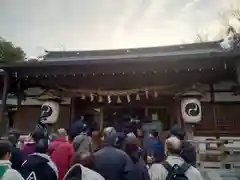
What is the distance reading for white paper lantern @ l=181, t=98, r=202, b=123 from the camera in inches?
327

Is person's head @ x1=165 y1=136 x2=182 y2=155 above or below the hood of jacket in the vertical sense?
above

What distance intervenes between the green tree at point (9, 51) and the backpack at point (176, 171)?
22.3 m

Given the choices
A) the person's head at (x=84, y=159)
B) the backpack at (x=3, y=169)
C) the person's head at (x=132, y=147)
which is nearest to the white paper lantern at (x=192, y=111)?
the person's head at (x=132, y=147)

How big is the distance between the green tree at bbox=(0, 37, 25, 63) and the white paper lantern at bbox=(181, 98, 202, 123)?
60.3 feet

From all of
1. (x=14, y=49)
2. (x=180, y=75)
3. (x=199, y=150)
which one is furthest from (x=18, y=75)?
(x=14, y=49)

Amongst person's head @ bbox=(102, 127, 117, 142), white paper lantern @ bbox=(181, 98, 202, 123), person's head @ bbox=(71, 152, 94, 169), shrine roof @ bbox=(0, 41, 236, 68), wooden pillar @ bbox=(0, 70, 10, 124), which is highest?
shrine roof @ bbox=(0, 41, 236, 68)

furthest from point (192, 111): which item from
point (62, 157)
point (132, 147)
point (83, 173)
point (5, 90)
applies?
point (83, 173)

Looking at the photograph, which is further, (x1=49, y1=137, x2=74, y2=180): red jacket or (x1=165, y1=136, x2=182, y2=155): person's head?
(x1=49, y1=137, x2=74, y2=180): red jacket

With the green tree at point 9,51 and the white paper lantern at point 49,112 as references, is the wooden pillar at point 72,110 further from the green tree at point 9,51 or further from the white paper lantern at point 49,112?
the green tree at point 9,51

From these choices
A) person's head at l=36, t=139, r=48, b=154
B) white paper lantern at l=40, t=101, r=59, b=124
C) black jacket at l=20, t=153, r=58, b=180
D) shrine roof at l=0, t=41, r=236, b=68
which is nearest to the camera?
black jacket at l=20, t=153, r=58, b=180

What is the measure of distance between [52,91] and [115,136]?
632 cm

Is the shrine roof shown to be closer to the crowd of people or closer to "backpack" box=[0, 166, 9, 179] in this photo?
the crowd of people

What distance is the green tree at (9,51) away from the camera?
907 inches

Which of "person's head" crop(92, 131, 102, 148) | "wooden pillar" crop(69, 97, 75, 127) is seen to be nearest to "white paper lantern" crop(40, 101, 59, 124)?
"wooden pillar" crop(69, 97, 75, 127)
